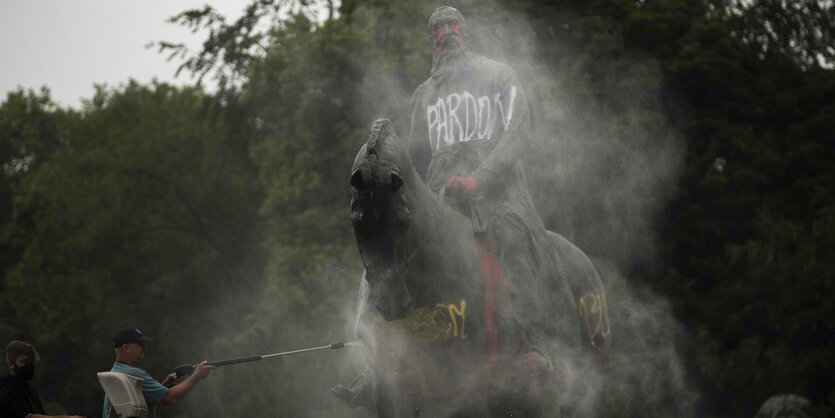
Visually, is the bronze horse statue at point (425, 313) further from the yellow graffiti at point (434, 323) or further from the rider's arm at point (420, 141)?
the rider's arm at point (420, 141)

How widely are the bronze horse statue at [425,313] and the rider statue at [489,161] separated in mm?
79

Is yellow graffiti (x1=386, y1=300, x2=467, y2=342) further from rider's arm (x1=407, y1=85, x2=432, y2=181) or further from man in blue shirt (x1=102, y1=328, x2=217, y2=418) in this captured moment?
rider's arm (x1=407, y1=85, x2=432, y2=181)

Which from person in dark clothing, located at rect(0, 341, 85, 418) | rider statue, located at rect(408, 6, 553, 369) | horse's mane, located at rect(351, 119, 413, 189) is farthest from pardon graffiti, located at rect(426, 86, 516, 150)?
person in dark clothing, located at rect(0, 341, 85, 418)

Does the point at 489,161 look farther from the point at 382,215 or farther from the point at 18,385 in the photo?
the point at 18,385

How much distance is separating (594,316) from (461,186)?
2.14 m

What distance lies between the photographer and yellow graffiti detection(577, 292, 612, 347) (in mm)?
7598

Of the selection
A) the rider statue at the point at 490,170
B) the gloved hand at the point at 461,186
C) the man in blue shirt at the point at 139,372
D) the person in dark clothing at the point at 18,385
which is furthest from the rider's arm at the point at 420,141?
the person in dark clothing at the point at 18,385

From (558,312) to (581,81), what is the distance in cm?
1326

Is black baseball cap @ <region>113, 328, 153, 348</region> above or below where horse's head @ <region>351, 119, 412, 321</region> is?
below

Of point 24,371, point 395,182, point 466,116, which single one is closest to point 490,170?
point 466,116

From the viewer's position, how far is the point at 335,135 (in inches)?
870

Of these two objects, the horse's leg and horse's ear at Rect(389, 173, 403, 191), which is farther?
the horse's leg

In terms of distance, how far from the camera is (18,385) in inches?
246

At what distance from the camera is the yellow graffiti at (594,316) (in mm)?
7598
